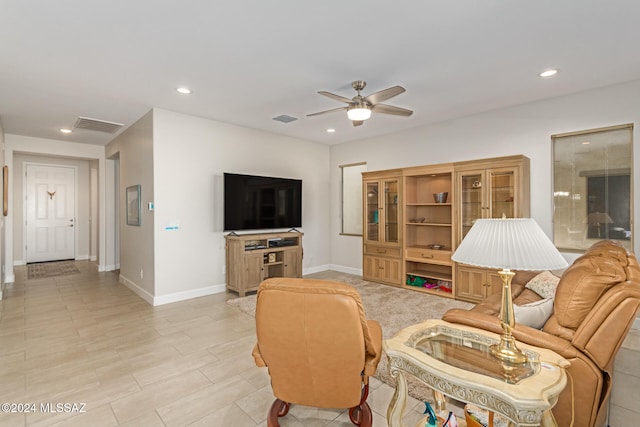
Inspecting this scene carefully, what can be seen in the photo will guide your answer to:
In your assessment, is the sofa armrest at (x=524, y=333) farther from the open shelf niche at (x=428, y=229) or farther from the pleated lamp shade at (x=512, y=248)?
the open shelf niche at (x=428, y=229)

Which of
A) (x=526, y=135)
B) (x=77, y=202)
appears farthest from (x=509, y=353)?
(x=77, y=202)

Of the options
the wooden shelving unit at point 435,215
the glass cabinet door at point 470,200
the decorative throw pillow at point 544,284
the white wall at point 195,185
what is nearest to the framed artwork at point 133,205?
the white wall at point 195,185

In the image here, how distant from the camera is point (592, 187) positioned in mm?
3832

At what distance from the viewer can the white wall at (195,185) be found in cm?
447

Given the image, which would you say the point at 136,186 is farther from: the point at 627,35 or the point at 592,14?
the point at 627,35

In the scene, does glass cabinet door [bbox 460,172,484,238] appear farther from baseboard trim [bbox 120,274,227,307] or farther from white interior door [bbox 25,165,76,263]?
white interior door [bbox 25,165,76,263]

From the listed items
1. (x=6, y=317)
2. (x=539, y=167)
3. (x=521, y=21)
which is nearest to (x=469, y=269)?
(x=539, y=167)

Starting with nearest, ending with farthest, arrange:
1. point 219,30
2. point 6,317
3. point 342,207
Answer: point 219,30 < point 6,317 < point 342,207

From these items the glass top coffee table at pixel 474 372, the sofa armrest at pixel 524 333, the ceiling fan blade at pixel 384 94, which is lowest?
the glass top coffee table at pixel 474 372

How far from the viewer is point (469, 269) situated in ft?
14.6

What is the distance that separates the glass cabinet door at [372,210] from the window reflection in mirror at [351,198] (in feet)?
2.26

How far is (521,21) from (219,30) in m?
2.33

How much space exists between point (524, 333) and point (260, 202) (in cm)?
426

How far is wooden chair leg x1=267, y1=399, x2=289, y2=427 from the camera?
1.93 meters
